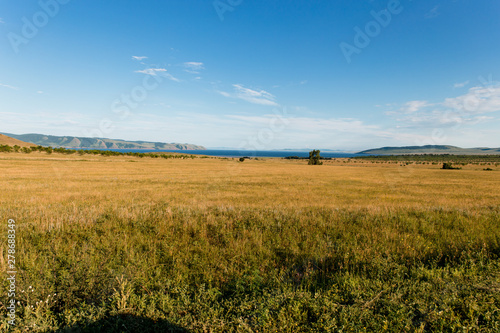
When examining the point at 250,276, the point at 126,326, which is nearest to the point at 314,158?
the point at 250,276

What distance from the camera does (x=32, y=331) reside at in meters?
3.45

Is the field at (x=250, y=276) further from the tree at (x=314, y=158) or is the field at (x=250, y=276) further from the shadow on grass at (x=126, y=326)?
the tree at (x=314, y=158)

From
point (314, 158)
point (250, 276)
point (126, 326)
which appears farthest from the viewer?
point (314, 158)

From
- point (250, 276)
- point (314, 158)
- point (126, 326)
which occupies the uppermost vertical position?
point (314, 158)

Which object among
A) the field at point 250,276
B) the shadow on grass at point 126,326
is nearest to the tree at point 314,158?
the field at point 250,276

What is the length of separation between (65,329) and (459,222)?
A: 1373cm

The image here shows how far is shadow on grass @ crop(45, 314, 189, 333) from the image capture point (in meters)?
3.59

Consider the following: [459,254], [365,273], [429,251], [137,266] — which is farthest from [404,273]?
[137,266]

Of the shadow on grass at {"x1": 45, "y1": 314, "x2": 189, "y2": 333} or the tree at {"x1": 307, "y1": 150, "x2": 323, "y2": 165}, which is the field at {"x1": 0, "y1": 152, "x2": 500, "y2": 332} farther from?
the tree at {"x1": 307, "y1": 150, "x2": 323, "y2": 165}

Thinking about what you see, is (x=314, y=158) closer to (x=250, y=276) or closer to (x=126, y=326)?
(x=250, y=276)

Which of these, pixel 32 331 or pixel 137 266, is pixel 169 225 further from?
pixel 32 331

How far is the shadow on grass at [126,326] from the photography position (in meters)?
3.59

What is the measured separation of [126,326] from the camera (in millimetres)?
3697

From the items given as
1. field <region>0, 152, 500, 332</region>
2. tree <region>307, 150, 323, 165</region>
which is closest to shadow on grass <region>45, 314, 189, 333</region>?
field <region>0, 152, 500, 332</region>
